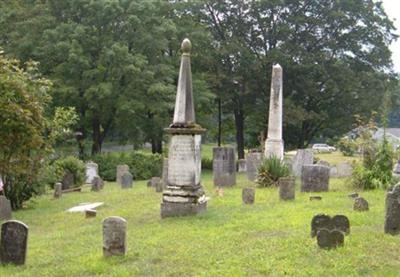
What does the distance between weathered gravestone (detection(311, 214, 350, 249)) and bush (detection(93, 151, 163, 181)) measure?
23067 millimetres

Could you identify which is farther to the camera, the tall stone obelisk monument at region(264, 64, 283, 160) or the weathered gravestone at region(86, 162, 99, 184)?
the weathered gravestone at region(86, 162, 99, 184)

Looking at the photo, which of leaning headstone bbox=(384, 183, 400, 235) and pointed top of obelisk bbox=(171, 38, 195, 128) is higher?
pointed top of obelisk bbox=(171, 38, 195, 128)

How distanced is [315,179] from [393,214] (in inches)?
275

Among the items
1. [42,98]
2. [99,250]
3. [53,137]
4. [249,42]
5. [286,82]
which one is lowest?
[99,250]

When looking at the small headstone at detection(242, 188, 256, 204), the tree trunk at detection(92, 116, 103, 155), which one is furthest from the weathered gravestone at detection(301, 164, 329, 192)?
the tree trunk at detection(92, 116, 103, 155)

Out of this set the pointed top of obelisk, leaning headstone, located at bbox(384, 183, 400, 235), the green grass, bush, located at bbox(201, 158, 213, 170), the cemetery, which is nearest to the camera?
the green grass

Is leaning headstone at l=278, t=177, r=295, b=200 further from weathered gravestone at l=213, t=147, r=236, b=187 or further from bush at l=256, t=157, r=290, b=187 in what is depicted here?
weathered gravestone at l=213, t=147, r=236, b=187

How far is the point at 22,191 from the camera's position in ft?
59.5

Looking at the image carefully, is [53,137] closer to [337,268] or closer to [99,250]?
[99,250]

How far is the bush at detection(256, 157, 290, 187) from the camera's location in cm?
1788

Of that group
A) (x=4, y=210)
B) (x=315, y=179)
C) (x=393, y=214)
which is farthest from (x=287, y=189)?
(x=4, y=210)

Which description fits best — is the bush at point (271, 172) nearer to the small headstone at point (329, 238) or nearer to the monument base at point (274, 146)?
the monument base at point (274, 146)

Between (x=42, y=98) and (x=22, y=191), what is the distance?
2948 millimetres

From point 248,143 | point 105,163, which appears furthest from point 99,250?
point 248,143
